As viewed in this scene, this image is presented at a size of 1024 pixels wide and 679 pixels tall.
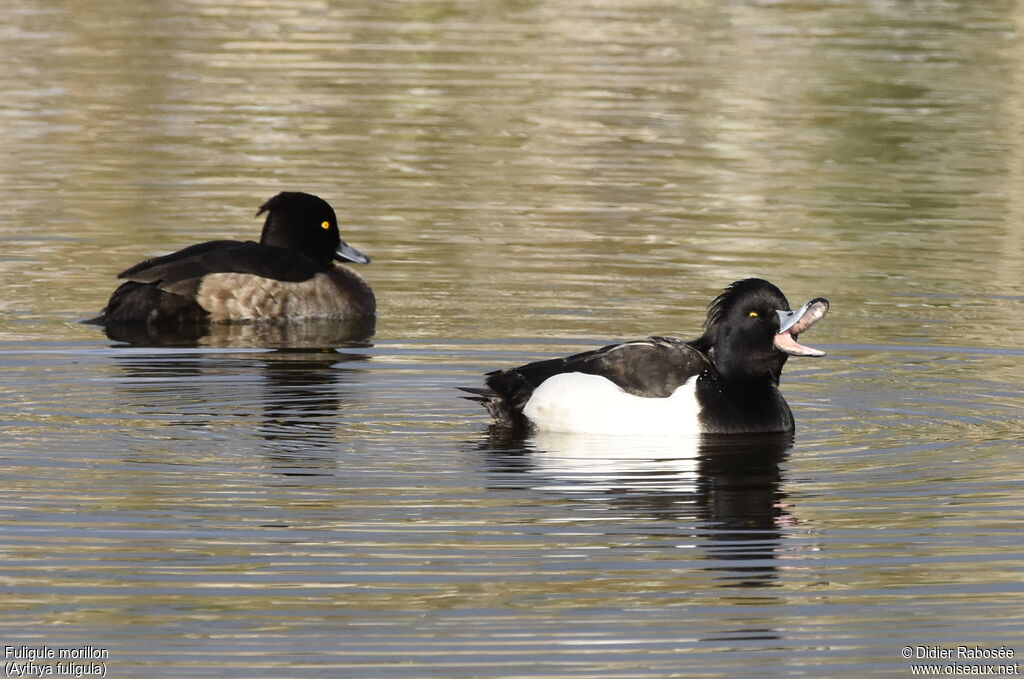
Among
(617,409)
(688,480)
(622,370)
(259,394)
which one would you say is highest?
(622,370)

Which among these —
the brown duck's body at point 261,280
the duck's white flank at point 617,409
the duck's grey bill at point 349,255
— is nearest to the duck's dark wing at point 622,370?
the duck's white flank at point 617,409

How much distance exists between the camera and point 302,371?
530 inches

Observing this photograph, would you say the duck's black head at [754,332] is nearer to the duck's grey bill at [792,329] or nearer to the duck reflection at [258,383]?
the duck's grey bill at [792,329]

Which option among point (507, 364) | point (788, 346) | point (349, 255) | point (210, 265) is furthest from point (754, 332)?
point (349, 255)

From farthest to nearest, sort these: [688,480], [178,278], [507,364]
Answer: [178,278] → [507,364] → [688,480]

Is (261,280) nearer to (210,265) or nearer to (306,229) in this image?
(210,265)

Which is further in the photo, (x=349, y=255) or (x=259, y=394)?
(x=349, y=255)

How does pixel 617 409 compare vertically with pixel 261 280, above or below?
below

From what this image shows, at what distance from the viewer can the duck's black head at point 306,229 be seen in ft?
52.6

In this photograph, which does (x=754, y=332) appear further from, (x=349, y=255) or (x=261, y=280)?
(x=349, y=255)

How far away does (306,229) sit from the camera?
637 inches

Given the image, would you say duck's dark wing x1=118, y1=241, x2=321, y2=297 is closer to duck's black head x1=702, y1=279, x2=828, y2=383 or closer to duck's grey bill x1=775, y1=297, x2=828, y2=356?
duck's black head x1=702, y1=279, x2=828, y2=383

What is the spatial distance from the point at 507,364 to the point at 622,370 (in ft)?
6.81

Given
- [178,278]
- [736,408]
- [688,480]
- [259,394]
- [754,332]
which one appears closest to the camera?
[688,480]
